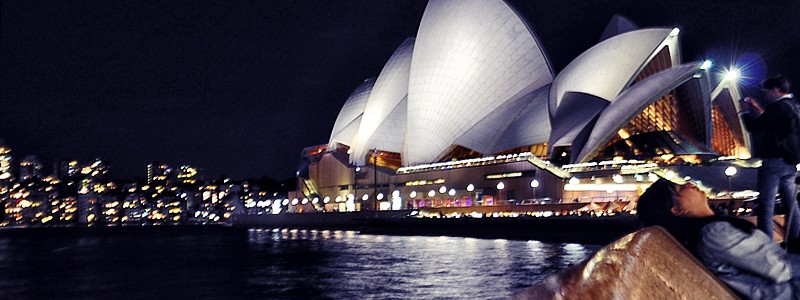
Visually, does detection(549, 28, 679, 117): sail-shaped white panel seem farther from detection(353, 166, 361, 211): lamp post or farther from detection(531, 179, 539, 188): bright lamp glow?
detection(353, 166, 361, 211): lamp post

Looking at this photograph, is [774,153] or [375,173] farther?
[375,173]

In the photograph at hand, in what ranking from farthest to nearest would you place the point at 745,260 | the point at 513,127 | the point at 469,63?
the point at 513,127 < the point at 469,63 < the point at 745,260

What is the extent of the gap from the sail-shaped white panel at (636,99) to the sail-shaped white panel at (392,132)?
1942 centimetres

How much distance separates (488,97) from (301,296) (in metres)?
42.3

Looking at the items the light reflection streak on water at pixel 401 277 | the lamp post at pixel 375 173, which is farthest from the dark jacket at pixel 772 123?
the lamp post at pixel 375 173

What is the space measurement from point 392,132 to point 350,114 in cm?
1014

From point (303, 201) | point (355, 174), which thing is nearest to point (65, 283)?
point (355, 174)

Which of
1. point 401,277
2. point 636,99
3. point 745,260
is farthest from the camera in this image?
point 636,99

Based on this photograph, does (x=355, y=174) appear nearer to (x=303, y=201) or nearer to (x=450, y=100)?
(x=303, y=201)

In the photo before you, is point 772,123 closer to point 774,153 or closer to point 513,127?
point 774,153

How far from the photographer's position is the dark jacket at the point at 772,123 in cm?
514

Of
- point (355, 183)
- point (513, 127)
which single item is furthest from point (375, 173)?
point (513, 127)

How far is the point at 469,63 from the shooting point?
51594 millimetres

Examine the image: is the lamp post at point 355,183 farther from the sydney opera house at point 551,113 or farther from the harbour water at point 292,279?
the harbour water at point 292,279
